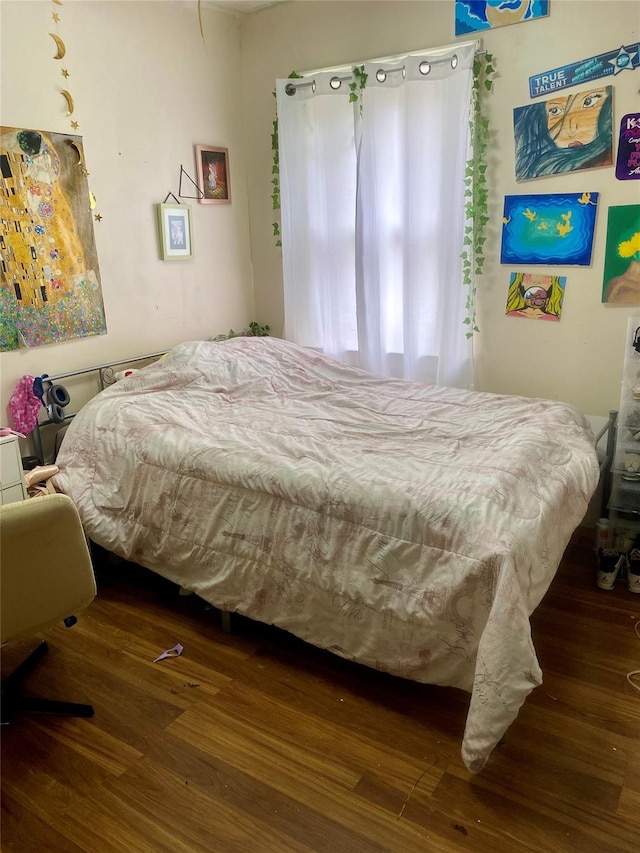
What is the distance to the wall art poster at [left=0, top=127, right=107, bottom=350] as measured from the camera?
2.71 m

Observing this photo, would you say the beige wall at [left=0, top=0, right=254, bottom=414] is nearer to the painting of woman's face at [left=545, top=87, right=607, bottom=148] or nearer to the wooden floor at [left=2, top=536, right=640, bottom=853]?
the wooden floor at [left=2, top=536, right=640, bottom=853]

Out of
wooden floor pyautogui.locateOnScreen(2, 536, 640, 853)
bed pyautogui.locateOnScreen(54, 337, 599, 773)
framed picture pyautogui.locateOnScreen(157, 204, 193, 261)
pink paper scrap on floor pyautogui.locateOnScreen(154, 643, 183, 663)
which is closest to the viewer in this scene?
wooden floor pyautogui.locateOnScreen(2, 536, 640, 853)

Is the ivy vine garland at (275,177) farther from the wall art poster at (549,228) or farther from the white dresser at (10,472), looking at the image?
the white dresser at (10,472)

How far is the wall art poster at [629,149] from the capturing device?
2.75 m

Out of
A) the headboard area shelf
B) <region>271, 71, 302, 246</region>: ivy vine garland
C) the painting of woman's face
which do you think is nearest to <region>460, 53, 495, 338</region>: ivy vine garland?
the painting of woman's face

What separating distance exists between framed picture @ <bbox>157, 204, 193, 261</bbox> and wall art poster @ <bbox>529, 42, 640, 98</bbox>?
1.89 meters

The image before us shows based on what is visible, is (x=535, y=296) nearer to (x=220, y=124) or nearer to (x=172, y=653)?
(x=220, y=124)

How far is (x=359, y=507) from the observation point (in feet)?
6.55

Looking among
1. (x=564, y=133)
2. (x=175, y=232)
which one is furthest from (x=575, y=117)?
(x=175, y=232)

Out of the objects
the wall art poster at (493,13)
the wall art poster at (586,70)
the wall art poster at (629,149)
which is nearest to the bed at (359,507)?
the wall art poster at (629,149)

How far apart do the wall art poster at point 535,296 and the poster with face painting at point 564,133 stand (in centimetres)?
48

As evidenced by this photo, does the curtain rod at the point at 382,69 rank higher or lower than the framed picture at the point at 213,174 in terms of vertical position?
higher

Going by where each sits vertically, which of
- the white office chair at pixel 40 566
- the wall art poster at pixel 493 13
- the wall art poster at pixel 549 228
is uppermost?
the wall art poster at pixel 493 13

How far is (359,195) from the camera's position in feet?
11.2
